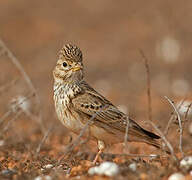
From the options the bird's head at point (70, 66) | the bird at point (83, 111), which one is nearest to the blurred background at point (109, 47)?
the bird's head at point (70, 66)

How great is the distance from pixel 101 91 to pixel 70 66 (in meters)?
6.62

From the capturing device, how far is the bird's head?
20.1 feet

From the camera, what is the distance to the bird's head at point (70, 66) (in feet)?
20.1

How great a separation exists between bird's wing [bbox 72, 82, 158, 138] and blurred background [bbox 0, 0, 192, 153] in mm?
1906

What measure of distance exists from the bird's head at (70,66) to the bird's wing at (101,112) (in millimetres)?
180

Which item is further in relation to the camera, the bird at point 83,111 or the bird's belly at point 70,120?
the bird at point 83,111

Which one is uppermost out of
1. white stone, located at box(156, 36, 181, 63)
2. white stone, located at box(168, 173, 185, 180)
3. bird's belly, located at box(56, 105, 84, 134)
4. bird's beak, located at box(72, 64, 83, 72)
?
white stone, located at box(156, 36, 181, 63)

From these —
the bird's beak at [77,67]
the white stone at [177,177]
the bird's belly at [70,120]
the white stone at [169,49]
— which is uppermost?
the white stone at [169,49]

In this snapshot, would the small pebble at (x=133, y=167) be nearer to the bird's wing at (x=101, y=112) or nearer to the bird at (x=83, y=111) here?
the bird at (x=83, y=111)

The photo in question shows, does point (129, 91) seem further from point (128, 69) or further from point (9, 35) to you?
point (9, 35)

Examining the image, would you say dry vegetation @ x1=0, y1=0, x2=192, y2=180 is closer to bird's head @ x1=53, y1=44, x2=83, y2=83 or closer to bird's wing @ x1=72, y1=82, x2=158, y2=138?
bird's wing @ x1=72, y1=82, x2=158, y2=138

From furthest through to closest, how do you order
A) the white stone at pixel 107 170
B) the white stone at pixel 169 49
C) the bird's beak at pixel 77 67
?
the white stone at pixel 169 49, the bird's beak at pixel 77 67, the white stone at pixel 107 170

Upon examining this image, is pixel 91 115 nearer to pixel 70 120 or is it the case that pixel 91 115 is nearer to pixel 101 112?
pixel 101 112

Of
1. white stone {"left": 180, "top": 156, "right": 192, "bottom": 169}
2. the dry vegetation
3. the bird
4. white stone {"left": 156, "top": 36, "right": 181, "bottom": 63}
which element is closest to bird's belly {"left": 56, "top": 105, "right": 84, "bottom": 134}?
the bird
